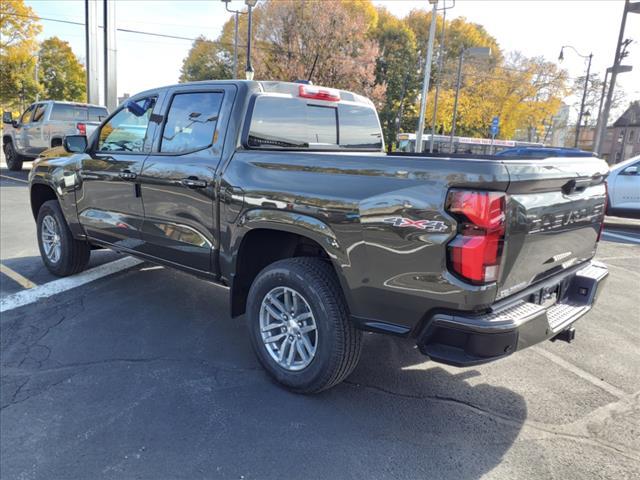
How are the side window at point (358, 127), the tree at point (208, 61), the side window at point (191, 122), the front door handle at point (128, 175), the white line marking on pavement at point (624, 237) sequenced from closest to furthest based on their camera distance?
the side window at point (191, 122) < the front door handle at point (128, 175) < the side window at point (358, 127) < the white line marking on pavement at point (624, 237) < the tree at point (208, 61)

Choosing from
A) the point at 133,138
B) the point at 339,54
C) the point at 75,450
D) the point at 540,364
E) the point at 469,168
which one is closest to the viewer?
the point at 469,168

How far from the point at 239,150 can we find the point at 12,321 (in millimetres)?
2602

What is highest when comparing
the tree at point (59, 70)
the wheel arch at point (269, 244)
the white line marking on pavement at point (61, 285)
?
the tree at point (59, 70)

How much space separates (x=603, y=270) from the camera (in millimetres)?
3316

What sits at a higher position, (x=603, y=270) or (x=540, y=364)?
(x=603, y=270)

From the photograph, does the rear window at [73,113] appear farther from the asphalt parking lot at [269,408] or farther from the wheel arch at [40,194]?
the asphalt parking lot at [269,408]

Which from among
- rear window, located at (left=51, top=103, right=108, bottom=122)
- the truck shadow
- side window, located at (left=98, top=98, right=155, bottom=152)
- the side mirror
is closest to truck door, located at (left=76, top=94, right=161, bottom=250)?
side window, located at (left=98, top=98, right=155, bottom=152)

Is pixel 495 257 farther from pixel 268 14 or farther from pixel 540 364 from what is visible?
pixel 268 14

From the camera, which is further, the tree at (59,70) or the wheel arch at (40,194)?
the tree at (59,70)

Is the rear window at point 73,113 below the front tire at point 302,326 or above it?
above

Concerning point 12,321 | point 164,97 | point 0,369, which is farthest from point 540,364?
point 12,321

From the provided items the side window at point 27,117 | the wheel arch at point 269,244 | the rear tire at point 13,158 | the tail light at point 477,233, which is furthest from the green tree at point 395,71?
the tail light at point 477,233

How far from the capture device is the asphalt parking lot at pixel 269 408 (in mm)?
2445

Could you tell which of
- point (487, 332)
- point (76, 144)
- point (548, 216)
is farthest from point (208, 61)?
point (487, 332)
